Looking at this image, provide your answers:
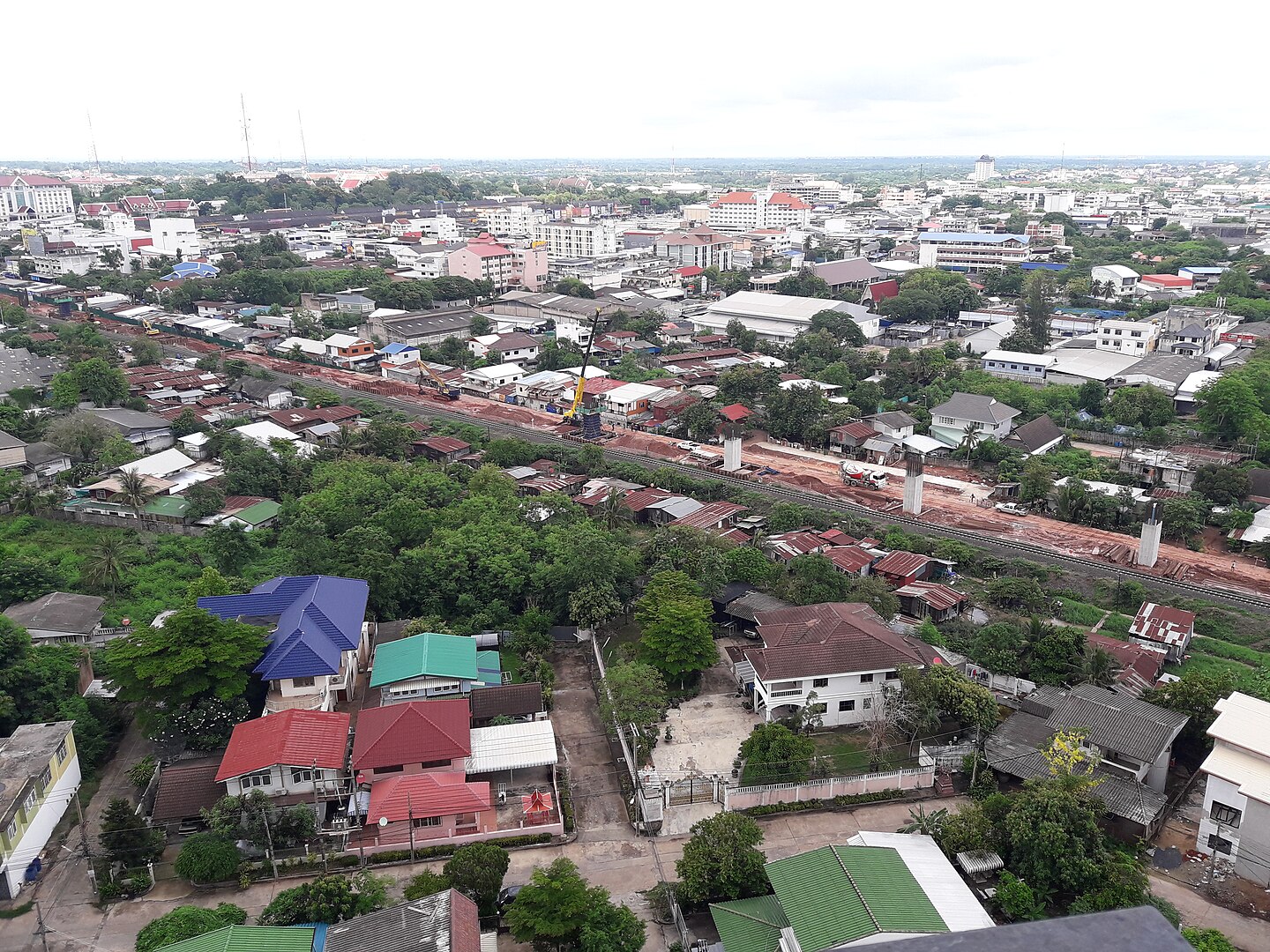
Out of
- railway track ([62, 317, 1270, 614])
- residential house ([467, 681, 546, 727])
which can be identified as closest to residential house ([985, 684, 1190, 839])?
residential house ([467, 681, 546, 727])

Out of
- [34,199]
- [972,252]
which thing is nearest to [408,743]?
[972,252]

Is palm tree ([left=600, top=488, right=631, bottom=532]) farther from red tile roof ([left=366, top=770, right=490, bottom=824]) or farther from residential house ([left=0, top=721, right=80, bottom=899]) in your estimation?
residential house ([left=0, top=721, right=80, bottom=899])

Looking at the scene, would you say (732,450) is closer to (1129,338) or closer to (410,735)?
(410,735)

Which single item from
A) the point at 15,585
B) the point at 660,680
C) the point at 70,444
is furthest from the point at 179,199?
the point at 660,680

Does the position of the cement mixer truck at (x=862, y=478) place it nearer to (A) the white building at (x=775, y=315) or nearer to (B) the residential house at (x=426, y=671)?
(B) the residential house at (x=426, y=671)

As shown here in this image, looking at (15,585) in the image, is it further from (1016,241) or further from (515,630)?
(1016,241)

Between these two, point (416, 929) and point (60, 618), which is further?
point (60, 618)
